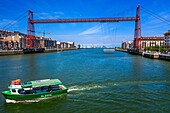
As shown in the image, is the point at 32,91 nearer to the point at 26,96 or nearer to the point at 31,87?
the point at 31,87

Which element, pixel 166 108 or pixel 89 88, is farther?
pixel 89 88

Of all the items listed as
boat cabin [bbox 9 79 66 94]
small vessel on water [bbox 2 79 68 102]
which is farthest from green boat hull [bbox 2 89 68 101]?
boat cabin [bbox 9 79 66 94]

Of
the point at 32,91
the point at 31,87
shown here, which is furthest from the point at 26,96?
the point at 31,87

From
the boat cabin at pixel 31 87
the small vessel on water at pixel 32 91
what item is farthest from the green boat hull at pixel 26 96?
the boat cabin at pixel 31 87

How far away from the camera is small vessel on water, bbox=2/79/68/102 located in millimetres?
11938

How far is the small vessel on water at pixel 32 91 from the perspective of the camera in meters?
11.9

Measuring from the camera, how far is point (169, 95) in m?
13.3

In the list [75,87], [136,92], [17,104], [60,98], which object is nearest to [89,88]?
[75,87]

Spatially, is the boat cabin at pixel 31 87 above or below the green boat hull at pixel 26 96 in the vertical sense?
above

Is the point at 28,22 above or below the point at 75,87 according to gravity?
above

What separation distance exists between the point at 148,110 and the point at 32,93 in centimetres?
973

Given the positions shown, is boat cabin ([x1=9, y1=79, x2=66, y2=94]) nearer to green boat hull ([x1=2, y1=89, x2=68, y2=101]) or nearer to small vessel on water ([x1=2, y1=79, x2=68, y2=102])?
small vessel on water ([x1=2, y1=79, x2=68, y2=102])

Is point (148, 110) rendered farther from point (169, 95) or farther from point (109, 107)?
point (169, 95)

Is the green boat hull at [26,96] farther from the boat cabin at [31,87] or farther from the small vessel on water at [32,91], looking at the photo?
the boat cabin at [31,87]
